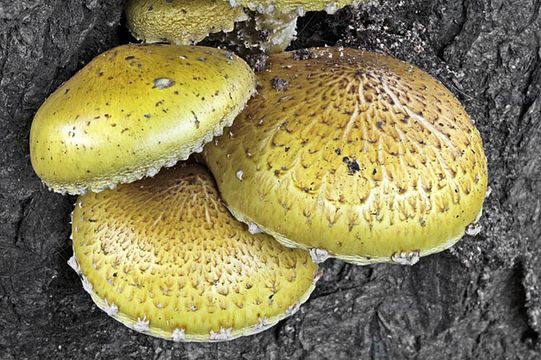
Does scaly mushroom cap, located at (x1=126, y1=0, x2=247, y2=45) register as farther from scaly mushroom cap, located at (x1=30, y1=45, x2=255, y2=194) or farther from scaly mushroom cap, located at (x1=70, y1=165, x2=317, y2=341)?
scaly mushroom cap, located at (x1=70, y1=165, x2=317, y2=341)

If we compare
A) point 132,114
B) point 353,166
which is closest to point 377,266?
point 353,166

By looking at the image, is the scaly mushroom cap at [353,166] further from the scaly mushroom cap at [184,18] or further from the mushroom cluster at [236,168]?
the scaly mushroom cap at [184,18]

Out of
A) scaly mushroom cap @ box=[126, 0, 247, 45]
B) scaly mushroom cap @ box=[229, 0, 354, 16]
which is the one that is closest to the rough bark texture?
scaly mushroom cap @ box=[126, 0, 247, 45]

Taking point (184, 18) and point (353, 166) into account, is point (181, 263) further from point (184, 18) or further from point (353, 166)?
point (184, 18)

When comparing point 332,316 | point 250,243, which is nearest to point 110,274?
point 250,243

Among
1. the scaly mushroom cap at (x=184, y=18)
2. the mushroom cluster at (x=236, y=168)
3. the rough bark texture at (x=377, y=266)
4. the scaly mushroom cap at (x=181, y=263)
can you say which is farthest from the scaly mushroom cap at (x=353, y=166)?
the rough bark texture at (x=377, y=266)
